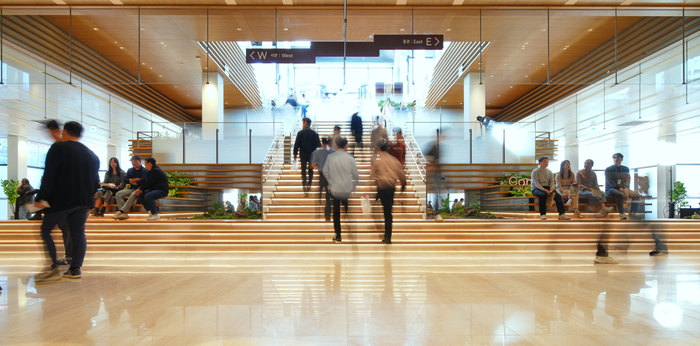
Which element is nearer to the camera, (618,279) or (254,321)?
(254,321)

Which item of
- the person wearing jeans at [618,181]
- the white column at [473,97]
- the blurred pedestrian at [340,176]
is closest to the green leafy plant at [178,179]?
the blurred pedestrian at [340,176]

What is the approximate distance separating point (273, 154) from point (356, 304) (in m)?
7.65

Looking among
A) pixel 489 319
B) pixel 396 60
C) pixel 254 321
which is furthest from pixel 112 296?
pixel 396 60

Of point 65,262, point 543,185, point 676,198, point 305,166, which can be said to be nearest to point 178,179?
point 305,166

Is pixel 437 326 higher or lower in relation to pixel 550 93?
lower

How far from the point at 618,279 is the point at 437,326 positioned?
2455 mm

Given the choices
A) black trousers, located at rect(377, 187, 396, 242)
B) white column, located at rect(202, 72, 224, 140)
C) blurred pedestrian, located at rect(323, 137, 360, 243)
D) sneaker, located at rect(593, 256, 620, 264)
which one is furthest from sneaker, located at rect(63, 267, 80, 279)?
white column, located at rect(202, 72, 224, 140)

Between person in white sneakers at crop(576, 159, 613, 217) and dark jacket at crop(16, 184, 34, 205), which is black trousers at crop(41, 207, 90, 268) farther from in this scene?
person in white sneakers at crop(576, 159, 613, 217)

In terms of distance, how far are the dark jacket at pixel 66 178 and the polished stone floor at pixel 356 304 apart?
27.4 inches

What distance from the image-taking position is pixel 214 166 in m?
12.6

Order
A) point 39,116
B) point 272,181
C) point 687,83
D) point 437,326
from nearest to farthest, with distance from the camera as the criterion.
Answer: point 437,326 < point 272,181 < point 687,83 < point 39,116

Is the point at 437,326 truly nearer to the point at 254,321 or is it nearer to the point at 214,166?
the point at 254,321

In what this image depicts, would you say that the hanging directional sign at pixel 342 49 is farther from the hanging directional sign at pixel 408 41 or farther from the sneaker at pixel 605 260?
the sneaker at pixel 605 260

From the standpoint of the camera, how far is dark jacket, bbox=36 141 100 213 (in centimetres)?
393
